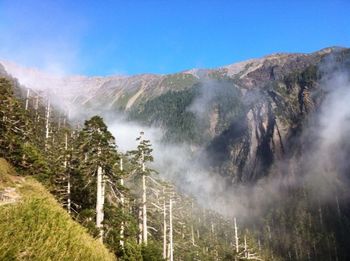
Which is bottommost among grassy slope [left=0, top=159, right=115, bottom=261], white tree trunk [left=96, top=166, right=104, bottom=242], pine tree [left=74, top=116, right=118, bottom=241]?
grassy slope [left=0, top=159, right=115, bottom=261]

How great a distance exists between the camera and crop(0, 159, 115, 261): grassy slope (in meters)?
5.62

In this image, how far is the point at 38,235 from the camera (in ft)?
20.0

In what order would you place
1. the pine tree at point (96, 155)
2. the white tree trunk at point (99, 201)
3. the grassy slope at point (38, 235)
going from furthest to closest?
1. the pine tree at point (96, 155)
2. the white tree trunk at point (99, 201)
3. the grassy slope at point (38, 235)

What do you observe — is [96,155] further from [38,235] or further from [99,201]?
[38,235]

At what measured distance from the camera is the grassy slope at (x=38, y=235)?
18.4 ft

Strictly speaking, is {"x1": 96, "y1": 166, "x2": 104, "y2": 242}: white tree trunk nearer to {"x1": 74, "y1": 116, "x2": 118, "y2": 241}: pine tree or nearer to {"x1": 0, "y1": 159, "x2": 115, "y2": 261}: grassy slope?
{"x1": 74, "y1": 116, "x2": 118, "y2": 241}: pine tree

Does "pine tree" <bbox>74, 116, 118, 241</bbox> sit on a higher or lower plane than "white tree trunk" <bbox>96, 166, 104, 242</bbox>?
higher

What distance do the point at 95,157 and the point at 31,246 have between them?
66.1ft

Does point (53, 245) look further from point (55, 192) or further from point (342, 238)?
point (342, 238)

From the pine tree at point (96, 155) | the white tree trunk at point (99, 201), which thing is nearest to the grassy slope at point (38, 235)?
the white tree trunk at point (99, 201)

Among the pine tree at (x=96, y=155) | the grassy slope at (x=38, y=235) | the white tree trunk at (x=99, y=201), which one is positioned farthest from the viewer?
the pine tree at (x=96, y=155)

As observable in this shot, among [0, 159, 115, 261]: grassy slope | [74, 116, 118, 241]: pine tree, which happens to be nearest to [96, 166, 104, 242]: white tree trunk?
[74, 116, 118, 241]: pine tree

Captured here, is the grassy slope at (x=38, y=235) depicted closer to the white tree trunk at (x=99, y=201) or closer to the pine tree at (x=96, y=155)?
the white tree trunk at (x=99, y=201)

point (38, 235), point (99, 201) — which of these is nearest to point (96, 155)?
point (99, 201)
